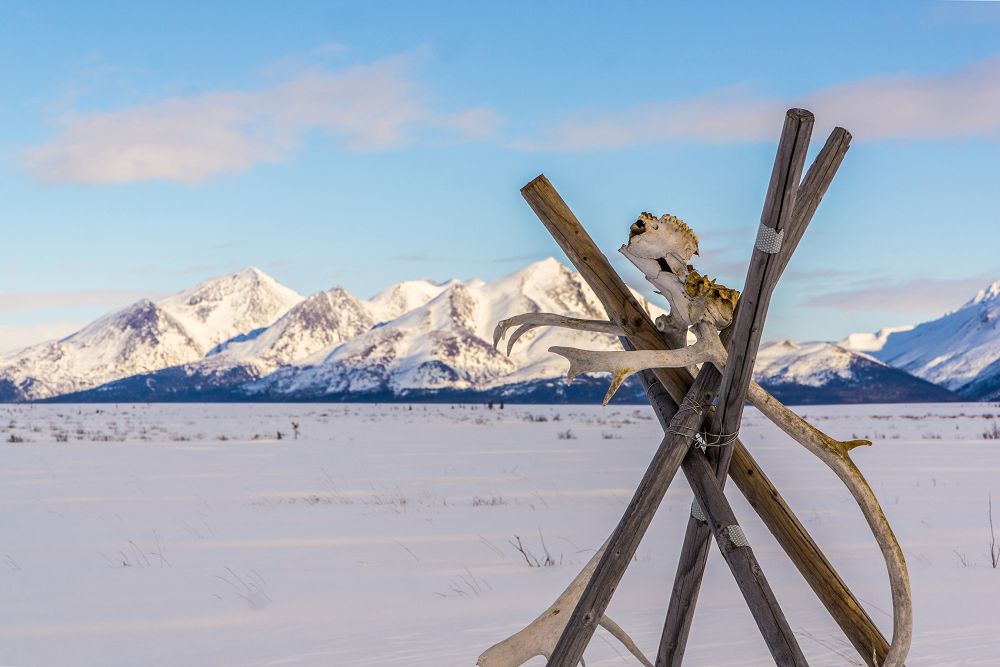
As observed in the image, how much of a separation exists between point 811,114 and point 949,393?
188 meters

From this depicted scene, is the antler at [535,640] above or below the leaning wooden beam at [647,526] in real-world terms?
below

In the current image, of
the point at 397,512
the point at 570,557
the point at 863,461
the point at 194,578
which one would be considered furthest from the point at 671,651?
the point at 863,461

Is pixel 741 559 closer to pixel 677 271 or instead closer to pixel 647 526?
pixel 647 526

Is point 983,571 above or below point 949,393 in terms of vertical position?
above

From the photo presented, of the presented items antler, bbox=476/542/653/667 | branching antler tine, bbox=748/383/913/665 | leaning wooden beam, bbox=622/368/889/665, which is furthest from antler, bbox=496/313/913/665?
antler, bbox=476/542/653/667

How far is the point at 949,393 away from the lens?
568ft

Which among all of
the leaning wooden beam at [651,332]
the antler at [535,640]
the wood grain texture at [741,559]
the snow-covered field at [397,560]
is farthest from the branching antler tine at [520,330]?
the snow-covered field at [397,560]

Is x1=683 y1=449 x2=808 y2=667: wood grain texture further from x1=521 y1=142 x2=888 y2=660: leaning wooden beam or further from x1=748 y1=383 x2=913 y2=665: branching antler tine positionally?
x1=748 y1=383 x2=913 y2=665: branching antler tine

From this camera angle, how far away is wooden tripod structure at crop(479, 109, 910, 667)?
3676 millimetres

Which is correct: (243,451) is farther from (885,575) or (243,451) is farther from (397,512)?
(885,575)

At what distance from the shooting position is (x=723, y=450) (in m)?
3.84

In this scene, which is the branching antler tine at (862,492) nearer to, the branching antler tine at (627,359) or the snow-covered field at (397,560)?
the branching antler tine at (627,359)

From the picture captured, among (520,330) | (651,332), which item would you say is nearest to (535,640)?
(520,330)

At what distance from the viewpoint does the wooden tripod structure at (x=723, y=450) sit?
12.1 feet
